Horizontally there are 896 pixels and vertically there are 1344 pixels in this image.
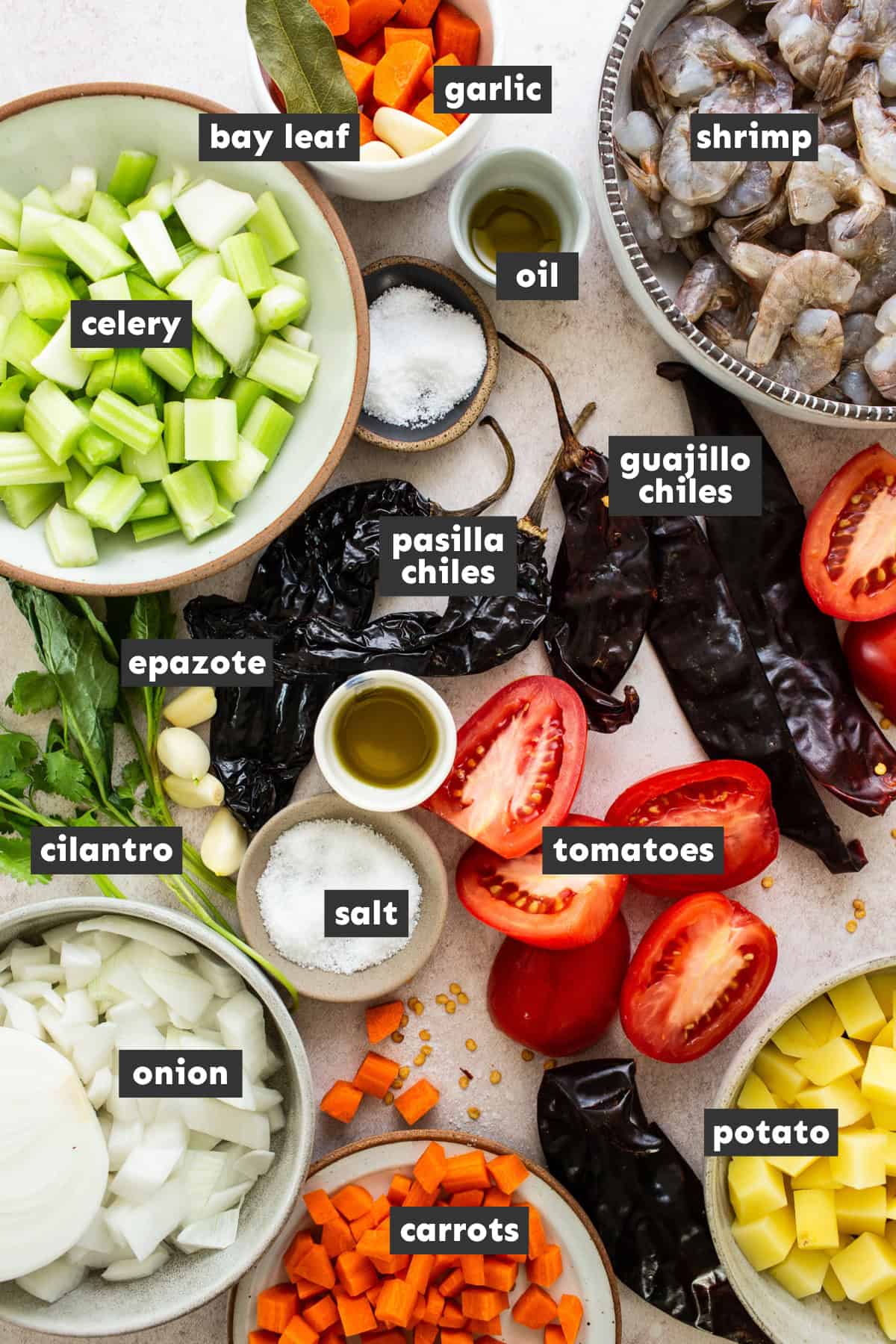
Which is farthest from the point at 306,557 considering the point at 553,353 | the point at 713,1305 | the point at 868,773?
the point at 713,1305

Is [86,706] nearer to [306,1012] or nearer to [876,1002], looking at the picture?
[306,1012]

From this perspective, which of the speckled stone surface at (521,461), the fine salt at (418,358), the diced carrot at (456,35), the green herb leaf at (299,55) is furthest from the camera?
the speckled stone surface at (521,461)

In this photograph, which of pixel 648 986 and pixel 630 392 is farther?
pixel 630 392

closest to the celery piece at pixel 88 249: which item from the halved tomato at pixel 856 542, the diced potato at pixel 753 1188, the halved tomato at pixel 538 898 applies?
the halved tomato at pixel 538 898

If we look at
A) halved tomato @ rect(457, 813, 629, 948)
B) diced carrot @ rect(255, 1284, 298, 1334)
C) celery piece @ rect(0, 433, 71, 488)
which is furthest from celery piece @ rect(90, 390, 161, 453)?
diced carrot @ rect(255, 1284, 298, 1334)

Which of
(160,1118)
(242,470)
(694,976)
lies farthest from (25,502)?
(694,976)

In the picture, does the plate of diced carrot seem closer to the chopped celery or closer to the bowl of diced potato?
the bowl of diced potato

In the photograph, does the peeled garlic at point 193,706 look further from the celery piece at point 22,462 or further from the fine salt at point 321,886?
the celery piece at point 22,462
